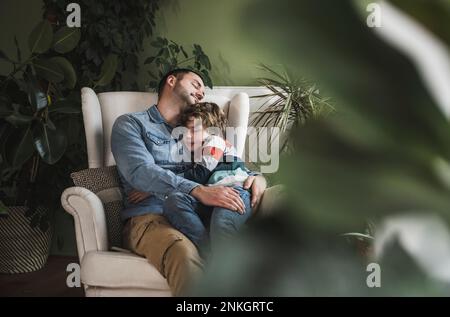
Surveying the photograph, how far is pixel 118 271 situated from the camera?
1.34m

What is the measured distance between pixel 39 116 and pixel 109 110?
0.76 feet

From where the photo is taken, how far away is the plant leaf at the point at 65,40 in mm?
1774

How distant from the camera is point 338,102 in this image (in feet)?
0.21

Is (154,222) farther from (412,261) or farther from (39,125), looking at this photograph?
→ (412,261)

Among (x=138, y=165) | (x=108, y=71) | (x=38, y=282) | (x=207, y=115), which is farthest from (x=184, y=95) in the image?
(x=38, y=282)

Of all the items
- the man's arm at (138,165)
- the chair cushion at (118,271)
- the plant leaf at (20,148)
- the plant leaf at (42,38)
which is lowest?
the chair cushion at (118,271)

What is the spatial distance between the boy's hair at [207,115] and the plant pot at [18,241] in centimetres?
73

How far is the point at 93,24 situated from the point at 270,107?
77 centimetres

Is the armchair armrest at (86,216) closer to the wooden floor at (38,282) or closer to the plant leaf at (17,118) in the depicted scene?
the wooden floor at (38,282)

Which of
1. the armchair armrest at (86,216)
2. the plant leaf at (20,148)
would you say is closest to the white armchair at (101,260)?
the armchair armrest at (86,216)

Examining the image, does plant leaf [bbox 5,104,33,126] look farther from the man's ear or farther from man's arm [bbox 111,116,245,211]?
the man's ear

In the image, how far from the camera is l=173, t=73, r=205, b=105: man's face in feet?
5.22

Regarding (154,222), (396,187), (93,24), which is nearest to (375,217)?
(396,187)

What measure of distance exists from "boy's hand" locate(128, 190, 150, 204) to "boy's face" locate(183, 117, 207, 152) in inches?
7.3
